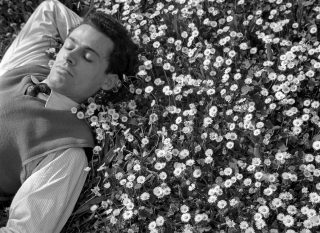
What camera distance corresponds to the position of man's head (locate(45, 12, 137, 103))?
3.85 meters

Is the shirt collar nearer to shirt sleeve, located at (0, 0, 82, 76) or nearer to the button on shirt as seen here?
the button on shirt

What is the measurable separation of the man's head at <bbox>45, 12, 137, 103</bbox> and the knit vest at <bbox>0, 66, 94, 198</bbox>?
192mm

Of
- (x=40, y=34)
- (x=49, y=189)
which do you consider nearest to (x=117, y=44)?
(x=40, y=34)

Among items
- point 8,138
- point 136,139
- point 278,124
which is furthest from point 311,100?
point 8,138

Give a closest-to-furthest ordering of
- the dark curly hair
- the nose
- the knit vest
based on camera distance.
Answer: the knit vest, the nose, the dark curly hair

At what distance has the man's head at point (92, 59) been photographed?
12.6ft

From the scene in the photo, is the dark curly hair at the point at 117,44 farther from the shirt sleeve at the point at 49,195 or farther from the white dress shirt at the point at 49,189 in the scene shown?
the shirt sleeve at the point at 49,195

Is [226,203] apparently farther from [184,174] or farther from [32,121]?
[32,121]

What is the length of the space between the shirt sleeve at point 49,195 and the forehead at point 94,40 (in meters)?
0.72

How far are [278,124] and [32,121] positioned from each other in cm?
161

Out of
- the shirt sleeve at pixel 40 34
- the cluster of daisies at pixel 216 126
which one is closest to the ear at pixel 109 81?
the cluster of daisies at pixel 216 126

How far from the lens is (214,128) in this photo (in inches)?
147

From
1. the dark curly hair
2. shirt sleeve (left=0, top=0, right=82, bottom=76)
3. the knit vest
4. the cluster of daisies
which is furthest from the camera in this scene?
shirt sleeve (left=0, top=0, right=82, bottom=76)

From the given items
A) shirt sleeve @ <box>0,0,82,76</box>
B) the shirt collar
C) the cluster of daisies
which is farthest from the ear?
shirt sleeve @ <box>0,0,82,76</box>
